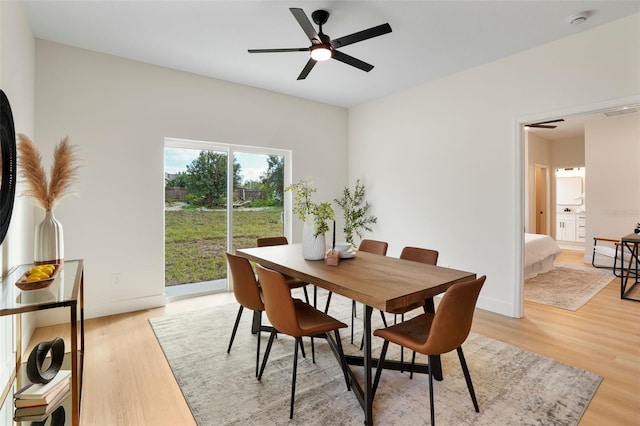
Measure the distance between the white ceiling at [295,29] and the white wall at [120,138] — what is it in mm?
242

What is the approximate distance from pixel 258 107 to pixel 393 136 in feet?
6.90

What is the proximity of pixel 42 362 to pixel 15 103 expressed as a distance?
6.34 feet

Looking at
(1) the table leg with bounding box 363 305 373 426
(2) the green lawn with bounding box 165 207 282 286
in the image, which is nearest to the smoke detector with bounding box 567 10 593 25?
(1) the table leg with bounding box 363 305 373 426

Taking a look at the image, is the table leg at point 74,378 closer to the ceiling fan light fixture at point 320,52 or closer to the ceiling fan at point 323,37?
the ceiling fan at point 323,37

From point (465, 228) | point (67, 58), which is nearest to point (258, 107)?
point (67, 58)

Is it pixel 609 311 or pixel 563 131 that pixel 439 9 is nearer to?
pixel 609 311

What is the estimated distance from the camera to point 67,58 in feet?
10.7

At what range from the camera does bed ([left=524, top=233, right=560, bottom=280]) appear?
4730 millimetres

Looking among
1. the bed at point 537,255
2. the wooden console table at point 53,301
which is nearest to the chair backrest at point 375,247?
the wooden console table at point 53,301

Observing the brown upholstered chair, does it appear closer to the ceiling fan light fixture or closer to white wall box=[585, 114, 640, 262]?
the ceiling fan light fixture

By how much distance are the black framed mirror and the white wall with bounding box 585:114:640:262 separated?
27.7ft

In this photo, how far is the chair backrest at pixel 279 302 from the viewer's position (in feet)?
6.01

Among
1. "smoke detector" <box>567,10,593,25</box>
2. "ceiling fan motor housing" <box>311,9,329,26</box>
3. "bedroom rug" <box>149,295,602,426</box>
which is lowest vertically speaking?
"bedroom rug" <box>149,295,602,426</box>

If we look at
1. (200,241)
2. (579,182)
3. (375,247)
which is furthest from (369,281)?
(579,182)
